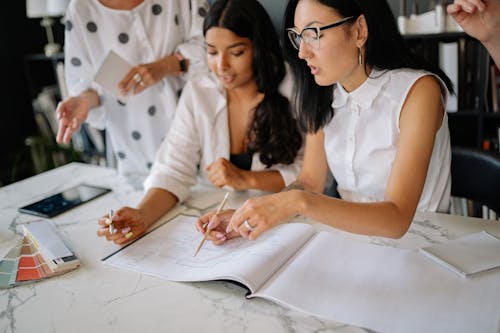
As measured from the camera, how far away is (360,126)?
1.26 metres

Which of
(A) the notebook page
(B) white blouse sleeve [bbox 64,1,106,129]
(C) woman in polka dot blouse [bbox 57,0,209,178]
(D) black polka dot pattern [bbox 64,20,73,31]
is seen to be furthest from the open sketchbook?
(D) black polka dot pattern [bbox 64,20,73,31]

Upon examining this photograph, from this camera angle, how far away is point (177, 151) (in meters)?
1.51

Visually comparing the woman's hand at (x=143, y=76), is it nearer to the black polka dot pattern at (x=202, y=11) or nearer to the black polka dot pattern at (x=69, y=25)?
the black polka dot pattern at (x=202, y=11)

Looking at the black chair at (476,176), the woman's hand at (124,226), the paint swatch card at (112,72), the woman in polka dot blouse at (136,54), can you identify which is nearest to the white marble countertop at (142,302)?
the woman's hand at (124,226)

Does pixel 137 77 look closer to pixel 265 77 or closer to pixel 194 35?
pixel 194 35

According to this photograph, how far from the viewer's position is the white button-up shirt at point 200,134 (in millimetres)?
1497

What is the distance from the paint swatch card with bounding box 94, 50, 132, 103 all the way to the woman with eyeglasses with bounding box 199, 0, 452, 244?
24.2 inches

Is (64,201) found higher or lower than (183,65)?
lower

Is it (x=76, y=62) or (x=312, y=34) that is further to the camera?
(x=76, y=62)

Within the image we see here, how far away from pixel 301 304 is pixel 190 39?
1.25m

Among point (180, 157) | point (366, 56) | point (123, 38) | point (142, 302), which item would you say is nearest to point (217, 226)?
point (142, 302)

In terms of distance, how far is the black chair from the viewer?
1191 mm

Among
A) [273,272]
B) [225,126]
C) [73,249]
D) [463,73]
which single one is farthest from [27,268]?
[463,73]

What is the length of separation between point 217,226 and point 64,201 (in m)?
0.59
